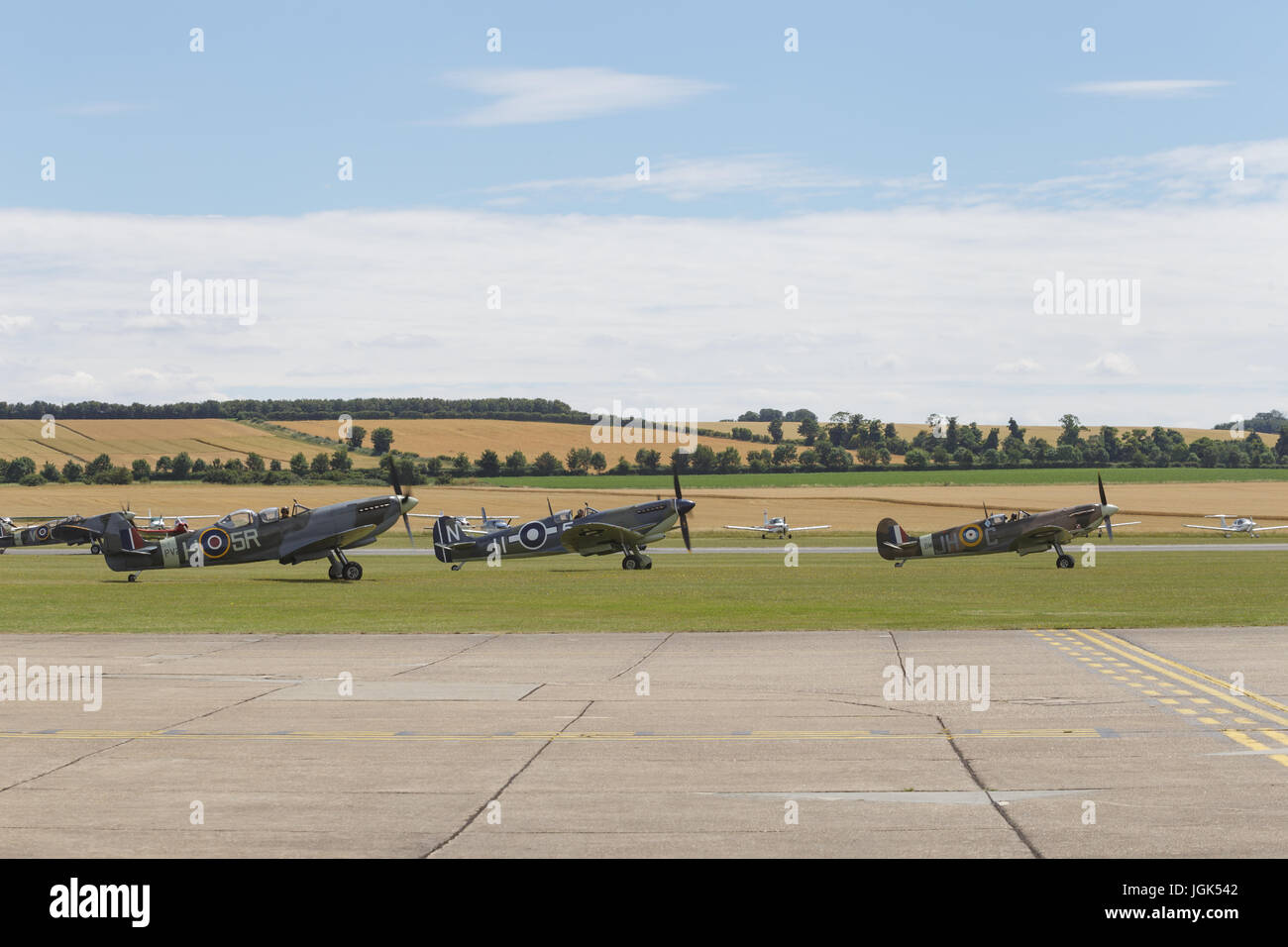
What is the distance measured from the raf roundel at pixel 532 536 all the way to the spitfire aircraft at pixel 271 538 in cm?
709

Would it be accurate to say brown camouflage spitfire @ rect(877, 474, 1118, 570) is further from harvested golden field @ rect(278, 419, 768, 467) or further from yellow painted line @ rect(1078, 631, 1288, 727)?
harvested golden field @ rect(278, 419, 768, 467)

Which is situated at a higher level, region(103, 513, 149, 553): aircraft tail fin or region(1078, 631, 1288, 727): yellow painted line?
region(103, 513, 149, 553): aircraft tail fin

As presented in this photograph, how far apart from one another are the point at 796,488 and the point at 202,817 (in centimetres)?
12054

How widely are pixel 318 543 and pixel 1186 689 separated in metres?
33.6

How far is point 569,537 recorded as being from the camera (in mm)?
49750

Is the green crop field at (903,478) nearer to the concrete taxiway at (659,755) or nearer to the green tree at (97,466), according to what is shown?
the green tree at (97,466)

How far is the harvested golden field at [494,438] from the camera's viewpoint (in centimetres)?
14062

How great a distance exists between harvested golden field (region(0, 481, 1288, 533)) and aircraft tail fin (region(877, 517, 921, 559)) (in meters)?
35.4

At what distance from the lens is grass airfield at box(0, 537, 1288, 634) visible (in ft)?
86.9

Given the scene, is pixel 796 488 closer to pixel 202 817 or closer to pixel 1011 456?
pixel 1011 456

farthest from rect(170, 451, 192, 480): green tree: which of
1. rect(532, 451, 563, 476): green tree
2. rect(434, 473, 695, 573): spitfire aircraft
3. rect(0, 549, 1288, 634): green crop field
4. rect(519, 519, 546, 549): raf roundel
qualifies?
rect(519, 519, 546, 549): raf roundel

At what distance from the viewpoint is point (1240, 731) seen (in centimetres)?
1328

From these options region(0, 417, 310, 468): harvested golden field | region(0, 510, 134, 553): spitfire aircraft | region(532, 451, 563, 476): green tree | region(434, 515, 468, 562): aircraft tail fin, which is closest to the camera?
region(434, 515, 468, 562): aircraft tail fin
